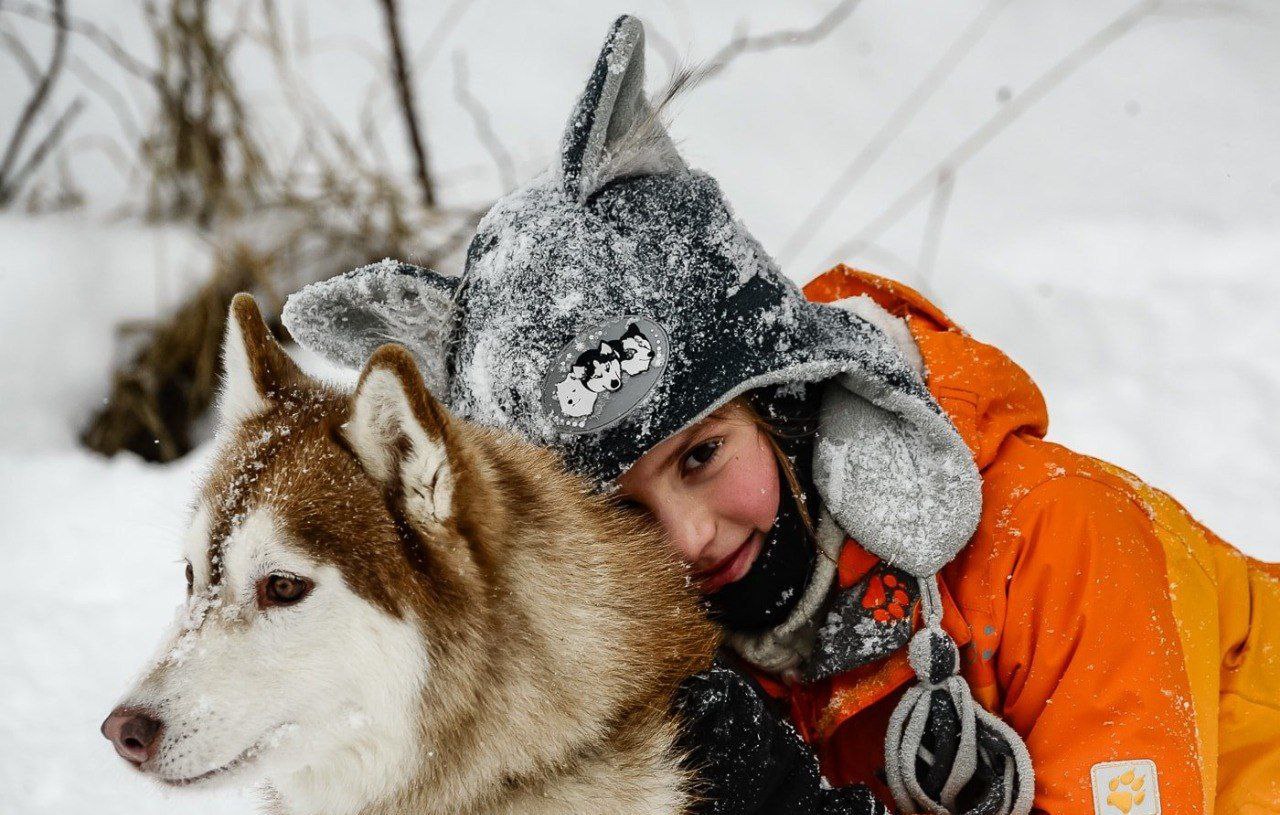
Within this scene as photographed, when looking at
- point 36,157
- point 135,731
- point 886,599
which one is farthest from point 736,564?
point 36,157

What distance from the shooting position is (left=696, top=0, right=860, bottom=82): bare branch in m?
4.16

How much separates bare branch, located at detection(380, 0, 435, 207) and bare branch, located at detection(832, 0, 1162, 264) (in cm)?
154

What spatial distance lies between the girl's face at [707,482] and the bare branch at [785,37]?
263 centimetres

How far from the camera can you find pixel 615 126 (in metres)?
1.73

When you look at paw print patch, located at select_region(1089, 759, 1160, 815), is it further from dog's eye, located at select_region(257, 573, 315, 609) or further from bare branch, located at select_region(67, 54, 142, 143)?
bare branch, located at select_region(67, 54, 142, 143)

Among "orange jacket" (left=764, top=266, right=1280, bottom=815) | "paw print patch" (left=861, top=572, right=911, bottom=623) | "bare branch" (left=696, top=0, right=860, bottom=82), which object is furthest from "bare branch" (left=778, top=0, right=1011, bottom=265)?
"paw print patch" (left=861, top=572, right=911, bottom=623)

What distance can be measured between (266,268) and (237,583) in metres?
2.28

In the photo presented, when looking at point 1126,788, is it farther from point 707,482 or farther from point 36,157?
point 36,157

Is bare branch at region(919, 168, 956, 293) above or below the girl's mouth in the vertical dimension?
above

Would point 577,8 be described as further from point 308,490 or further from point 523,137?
point 308,490

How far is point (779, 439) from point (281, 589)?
2.95 feet

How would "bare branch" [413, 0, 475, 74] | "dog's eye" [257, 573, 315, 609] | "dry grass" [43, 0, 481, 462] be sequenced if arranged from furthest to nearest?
"bare branch" [413, 0, 475, 74] < "dry grass" [43, 0, 481, 462] < "dog's eye" [257, 573, 315, 609]

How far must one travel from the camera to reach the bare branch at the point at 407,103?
374cm

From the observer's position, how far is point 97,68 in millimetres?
4172
